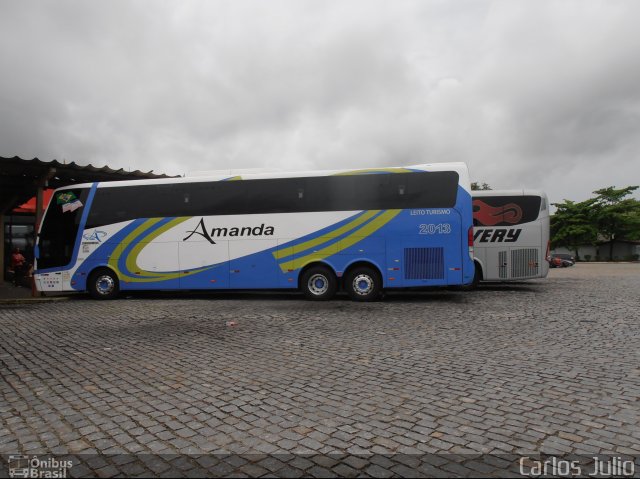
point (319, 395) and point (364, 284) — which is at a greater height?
point (364, 284)

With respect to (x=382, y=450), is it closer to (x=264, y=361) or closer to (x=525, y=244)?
(x=264, y=361)

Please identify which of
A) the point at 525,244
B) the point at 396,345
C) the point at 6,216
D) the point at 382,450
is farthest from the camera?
the point at 6,216

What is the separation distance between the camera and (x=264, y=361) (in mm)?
5340

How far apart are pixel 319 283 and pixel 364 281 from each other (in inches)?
50.7

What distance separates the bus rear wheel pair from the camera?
11750 mm

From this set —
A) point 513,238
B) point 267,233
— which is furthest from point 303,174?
point 513,238

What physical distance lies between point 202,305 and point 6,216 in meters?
16.8

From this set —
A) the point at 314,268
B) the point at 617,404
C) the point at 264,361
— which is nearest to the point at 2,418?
the point at 264,361

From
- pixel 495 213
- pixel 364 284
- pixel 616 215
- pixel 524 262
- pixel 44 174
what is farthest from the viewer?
pixel 616 215

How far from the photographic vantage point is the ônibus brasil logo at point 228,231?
1220 cm

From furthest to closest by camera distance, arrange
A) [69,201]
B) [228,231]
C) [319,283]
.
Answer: [69,201] → [228,231] → [319,283]

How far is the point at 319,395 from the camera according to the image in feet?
13.4

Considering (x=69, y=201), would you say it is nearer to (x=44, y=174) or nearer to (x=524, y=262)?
(x=44, y=174)

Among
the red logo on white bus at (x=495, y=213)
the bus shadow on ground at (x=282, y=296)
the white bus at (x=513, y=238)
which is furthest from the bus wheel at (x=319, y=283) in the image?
the red logo on white bus at (x=495, y=213)
